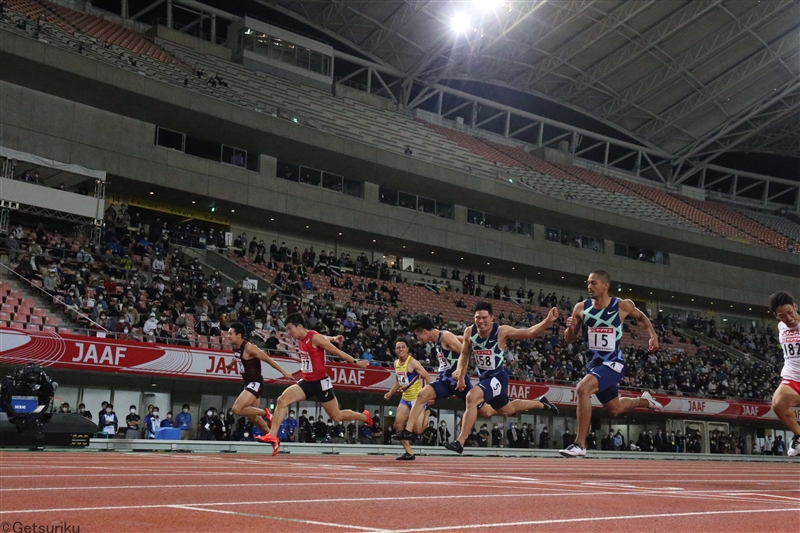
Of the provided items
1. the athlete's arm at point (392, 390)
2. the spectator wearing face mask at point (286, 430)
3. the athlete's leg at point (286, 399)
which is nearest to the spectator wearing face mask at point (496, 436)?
the spectator wearing face mask at point (286, 430)

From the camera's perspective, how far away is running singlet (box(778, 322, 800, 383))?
406 inches

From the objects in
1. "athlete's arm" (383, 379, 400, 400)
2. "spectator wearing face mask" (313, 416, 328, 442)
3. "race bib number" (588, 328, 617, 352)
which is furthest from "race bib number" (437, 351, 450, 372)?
"spectator wearing face mask" (313, 416, 328, 442)

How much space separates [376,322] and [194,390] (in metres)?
8.25

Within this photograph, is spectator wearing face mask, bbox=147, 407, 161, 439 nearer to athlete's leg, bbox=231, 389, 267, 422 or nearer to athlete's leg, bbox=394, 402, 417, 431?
athlete's leg, bbox=231, 389, 267, 422

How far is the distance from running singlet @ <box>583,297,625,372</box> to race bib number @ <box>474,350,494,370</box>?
1.65m

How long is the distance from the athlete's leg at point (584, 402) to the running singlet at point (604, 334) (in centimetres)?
32

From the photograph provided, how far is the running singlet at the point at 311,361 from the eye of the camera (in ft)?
43.7

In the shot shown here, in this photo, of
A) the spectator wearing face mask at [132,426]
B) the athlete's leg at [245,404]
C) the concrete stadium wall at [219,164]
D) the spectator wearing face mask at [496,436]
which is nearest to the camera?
the athlete's leg at [245,404]

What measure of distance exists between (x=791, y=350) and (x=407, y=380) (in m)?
7.11

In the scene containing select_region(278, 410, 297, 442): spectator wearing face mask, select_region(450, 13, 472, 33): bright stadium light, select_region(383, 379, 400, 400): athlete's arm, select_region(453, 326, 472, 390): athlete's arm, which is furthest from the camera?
select_region(450, 13, 472, 33): bright stadium light

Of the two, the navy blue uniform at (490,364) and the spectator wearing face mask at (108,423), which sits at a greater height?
the navy blue uniform at (490,364)

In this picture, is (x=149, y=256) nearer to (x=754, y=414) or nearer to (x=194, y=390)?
(x=194, y=390)

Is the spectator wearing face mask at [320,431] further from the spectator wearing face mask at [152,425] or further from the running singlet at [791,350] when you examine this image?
the running singlet at [791,350]

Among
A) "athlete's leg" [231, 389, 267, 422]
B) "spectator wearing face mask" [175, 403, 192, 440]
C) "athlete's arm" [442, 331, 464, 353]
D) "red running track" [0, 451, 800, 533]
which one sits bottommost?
"spectator wearing face mask" [175, 403, 192, 440]
